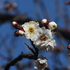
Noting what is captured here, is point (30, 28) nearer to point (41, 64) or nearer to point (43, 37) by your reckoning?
point (43, 37)

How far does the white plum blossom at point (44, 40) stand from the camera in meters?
1.39

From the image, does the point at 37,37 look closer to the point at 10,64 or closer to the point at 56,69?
the point at 10,64

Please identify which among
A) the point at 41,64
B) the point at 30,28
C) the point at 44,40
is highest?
the point at 30,28

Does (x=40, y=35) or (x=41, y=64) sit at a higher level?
(x=40, y=35)

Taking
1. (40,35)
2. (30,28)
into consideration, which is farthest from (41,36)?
(30,28)

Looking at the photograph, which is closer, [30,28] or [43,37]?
[43,37]

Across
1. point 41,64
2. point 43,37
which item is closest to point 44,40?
point 43,37

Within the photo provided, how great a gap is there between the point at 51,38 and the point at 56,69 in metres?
1.79

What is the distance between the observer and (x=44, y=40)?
1.46 metres

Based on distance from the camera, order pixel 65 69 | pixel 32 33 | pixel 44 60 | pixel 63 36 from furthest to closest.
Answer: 1. pixel 63 36
2. pixel 65 69
3. pixel 32 33
4. pixel 44 60

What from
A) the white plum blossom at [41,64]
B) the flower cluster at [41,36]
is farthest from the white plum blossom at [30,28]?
the white plum blossom at [41,64]

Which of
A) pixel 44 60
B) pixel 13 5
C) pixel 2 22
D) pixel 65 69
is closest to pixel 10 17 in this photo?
pixel 2 22

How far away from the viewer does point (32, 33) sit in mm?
1514

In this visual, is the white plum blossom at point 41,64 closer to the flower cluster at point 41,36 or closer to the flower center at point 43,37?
the flower cluster at point 41,36
